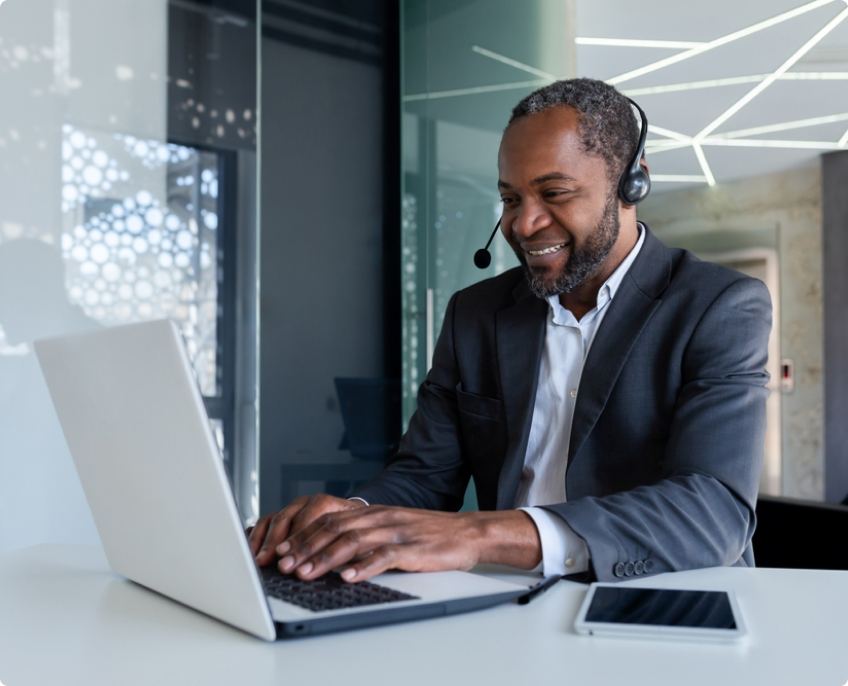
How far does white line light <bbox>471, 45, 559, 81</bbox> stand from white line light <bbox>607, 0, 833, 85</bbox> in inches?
57.8

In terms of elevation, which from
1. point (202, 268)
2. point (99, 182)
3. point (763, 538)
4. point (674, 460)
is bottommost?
point (763, 538)

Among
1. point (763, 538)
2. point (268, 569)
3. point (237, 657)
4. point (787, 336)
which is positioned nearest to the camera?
point (237, 657)

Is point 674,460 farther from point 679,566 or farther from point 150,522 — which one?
point 150,522

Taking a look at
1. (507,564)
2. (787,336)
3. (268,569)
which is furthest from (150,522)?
(787,336)

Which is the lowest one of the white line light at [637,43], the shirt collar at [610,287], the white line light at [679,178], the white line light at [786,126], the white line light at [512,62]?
the shirt collar at [610,287]

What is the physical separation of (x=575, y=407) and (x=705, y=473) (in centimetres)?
30

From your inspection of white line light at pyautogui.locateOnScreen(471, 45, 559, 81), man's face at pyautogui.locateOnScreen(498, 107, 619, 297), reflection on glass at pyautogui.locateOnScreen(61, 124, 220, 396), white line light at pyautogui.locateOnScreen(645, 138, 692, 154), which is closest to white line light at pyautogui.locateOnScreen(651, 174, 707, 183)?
white line light at pyautogui.locateOnScreen(645, 138, 692, 154)

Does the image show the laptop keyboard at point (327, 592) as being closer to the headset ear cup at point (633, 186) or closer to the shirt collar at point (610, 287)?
the shirt collar at point (610, 287)

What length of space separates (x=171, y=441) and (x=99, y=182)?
7.17 ft

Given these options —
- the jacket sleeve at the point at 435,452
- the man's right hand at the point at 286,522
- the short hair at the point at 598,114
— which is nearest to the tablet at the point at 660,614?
the man's right hand at the point at 286,522

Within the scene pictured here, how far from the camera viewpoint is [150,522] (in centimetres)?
84

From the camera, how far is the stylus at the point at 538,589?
852 millimetres

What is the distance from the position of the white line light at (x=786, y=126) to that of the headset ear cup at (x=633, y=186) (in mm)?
5189

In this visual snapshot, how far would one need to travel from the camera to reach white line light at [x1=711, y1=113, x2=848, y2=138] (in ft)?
19.9
